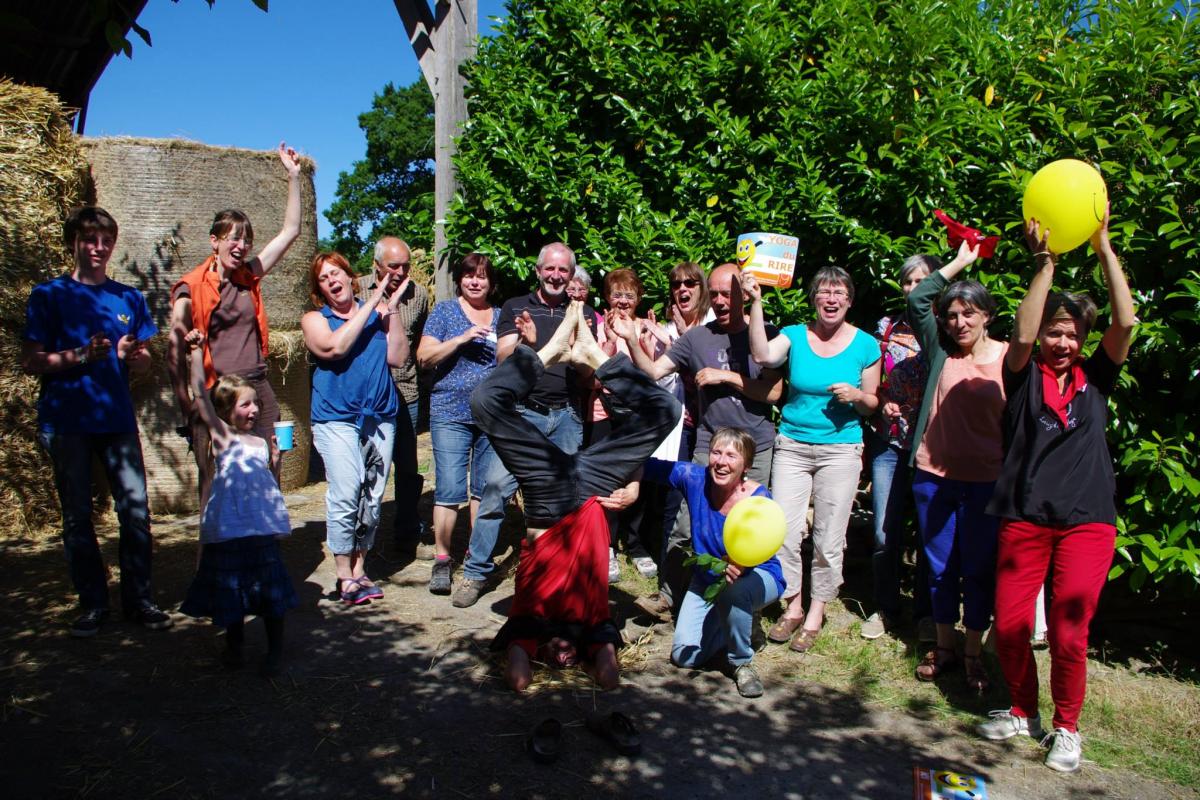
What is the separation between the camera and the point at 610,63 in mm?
6430

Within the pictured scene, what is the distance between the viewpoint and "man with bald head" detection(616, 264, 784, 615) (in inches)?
205

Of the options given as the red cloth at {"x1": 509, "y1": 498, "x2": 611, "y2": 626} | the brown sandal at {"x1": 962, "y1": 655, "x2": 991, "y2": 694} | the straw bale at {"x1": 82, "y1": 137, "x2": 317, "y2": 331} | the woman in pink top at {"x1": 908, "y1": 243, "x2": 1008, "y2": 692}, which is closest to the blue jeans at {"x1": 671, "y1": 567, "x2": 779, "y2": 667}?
the red cloth at {"x1": 509, "y1": 498, "x2": 611, "y2": 626}

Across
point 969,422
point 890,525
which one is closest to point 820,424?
point 890,525

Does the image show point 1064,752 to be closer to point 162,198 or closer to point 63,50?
point 162,198

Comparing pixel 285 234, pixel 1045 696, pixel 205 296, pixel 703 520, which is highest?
pixel 285 234

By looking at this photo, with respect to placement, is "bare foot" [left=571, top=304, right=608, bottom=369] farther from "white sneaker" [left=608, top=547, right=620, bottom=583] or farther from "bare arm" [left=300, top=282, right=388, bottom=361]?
"white sneaker" [left=608, top=547, right=620, bottom=583]

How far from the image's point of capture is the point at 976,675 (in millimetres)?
4398

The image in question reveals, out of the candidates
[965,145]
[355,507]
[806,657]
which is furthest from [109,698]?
[965,145]

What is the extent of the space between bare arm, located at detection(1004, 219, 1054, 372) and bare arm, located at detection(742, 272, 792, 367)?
4.76 ft

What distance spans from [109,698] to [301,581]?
181 centimetres

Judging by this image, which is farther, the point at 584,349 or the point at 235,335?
the point at 584,349

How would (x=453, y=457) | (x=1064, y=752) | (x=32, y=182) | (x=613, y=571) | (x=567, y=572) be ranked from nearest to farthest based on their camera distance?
(x=1064, y=752), (x=567, y=572), (x=453, y=457), (x=613, y=571), (x=32, y=182)

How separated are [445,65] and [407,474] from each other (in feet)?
11.0

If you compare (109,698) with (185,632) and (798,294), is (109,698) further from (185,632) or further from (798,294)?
(798,294)
